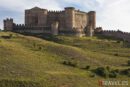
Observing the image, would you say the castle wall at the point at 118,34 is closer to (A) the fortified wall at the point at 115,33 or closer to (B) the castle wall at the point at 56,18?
(A) the fortified wall at the point at 115,33

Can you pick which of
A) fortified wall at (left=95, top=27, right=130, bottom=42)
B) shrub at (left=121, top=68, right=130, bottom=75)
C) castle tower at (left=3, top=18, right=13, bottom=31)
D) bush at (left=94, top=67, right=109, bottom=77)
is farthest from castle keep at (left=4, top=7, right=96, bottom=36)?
bush at (left=94, top=67, right=109, bottom=77)

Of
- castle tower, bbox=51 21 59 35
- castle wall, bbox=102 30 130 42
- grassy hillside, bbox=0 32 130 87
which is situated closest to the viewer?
grassy hillside, bbox=0 32 130 87

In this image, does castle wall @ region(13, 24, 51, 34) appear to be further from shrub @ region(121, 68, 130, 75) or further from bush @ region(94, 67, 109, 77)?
bush @ region(94, 67, 109, 77)

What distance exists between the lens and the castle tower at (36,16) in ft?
401

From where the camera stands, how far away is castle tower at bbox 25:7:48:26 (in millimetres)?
Result: 122106

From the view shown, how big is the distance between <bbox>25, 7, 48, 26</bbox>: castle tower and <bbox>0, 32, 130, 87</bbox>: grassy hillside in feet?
34.0

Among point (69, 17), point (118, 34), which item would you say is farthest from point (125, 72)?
point (118, 34)

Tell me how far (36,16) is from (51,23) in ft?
15.1

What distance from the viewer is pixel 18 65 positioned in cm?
7375

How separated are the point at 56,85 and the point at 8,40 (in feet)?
105

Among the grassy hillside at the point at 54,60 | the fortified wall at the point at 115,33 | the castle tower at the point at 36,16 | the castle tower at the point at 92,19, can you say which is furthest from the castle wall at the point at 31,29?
the fortified wall at the point at 115,33

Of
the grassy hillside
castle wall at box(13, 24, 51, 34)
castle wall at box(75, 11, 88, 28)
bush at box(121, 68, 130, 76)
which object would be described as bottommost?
bush at box(121, 68, 130, 76)

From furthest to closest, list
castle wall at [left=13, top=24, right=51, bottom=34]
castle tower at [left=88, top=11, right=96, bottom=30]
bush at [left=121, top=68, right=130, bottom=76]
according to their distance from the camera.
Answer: castle tower at [left=88, top=11, right=96, bottom=30] → castle wall at [left=13, top=24, right=51, bottom=34] → bush at [left=121, top=68, right=130, bottom=76]

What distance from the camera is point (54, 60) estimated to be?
83688 millimetres
